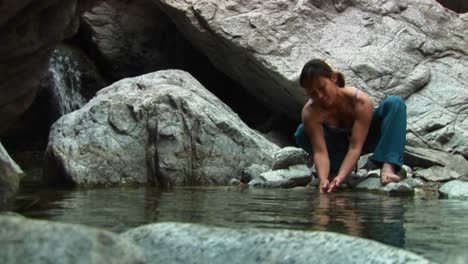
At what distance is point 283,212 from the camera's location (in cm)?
400

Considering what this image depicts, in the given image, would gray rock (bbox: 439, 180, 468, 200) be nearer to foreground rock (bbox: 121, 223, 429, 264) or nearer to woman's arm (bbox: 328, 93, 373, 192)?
woman's arm (bbox: 328, 93, 373, 192)

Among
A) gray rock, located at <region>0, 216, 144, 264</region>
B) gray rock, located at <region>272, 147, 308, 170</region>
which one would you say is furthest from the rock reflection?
gray rock, located at <region>272, 147, 308, 170</region>

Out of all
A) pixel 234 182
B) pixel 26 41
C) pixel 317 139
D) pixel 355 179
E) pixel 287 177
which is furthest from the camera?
pixel 234 182

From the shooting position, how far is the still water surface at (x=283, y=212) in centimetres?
314

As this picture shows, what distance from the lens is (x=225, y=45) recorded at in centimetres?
931

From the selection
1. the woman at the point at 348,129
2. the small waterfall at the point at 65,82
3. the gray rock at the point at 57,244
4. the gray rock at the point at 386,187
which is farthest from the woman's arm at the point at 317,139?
the small waterfall at the point at 65,82

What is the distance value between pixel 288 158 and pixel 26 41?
12.4 ft

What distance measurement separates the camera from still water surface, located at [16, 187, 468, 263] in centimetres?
314

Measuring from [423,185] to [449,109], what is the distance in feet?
8.03

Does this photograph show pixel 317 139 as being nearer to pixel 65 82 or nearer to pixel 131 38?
pixel 65 82

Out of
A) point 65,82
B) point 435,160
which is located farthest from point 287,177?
point 65,82

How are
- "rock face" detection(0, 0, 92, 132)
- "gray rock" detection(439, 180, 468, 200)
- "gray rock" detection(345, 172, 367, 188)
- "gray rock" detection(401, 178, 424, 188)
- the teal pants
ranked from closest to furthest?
"rock face" detection(0, 0, 92, 132) < "gray rock" detection(439, 180, 468, 200) < the teal pants < "gray rock" detection(345, 172, 367, 188) < "gray rock" detection(401, 178, 424, 188)

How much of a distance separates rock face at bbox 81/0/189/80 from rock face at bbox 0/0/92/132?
728 cm

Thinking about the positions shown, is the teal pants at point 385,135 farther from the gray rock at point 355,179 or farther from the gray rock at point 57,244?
the gray rock at point 57,244
